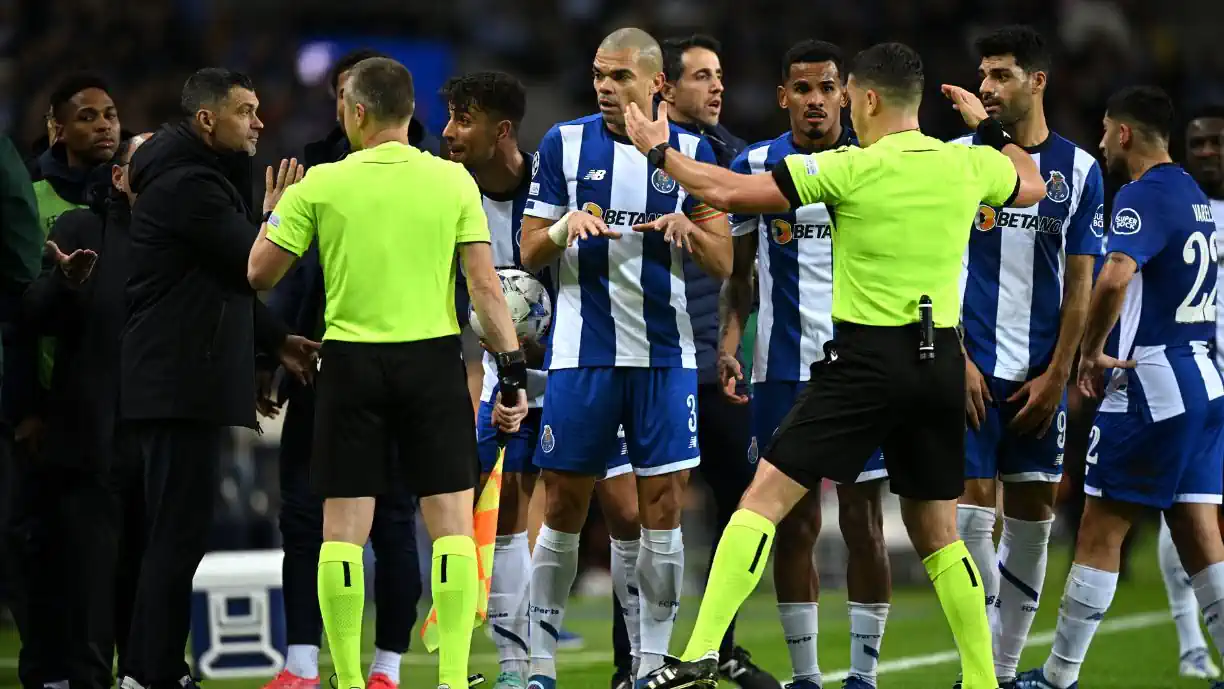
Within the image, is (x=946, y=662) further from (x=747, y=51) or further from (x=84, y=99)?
(x=747, y=51)

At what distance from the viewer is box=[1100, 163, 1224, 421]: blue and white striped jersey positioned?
→ 24.6 feet

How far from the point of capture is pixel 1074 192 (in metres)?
7.44

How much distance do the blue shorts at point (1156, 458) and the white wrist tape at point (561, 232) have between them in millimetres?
2633

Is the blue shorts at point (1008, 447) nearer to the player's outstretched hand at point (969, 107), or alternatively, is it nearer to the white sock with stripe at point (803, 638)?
the white sock with stripe at point (803, 638)

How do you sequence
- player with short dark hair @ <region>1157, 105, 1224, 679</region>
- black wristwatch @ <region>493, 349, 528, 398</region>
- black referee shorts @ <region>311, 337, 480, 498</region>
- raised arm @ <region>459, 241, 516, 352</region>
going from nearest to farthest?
1. black referee shorts @ <region>311, 337, 480, 498</region>
2. raised arm @ <region>459, 241, 516, 352</region>
3. black wristwatch @ <region>493, 349, 528, 398</region>
4. player with short dark hair @ <region>1157, 105, 1224, 679</region>

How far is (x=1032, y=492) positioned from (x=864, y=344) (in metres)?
1.71

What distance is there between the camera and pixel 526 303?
757 cm

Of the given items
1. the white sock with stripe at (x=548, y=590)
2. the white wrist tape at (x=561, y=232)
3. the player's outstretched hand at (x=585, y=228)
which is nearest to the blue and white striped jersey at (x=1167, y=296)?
the player's outstretched hand at (x=585, y=228)

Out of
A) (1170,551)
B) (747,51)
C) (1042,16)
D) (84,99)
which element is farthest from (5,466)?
(1042,16)

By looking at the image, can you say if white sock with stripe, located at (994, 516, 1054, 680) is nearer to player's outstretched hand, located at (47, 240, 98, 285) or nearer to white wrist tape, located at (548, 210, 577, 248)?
white wrist tape, located at (548, 210, 577, 248)

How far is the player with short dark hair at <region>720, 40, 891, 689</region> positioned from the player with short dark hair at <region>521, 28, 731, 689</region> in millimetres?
406

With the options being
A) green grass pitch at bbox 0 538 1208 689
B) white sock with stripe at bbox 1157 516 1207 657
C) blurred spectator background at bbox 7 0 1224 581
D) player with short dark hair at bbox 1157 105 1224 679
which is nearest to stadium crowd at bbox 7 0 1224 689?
player with short dark hair at bbox 1157 105 1224 679

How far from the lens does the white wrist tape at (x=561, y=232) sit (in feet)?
22.7

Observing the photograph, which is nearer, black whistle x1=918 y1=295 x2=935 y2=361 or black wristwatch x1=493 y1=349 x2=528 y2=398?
black whistle x1=918 y1=295 x2=935 y2=361
